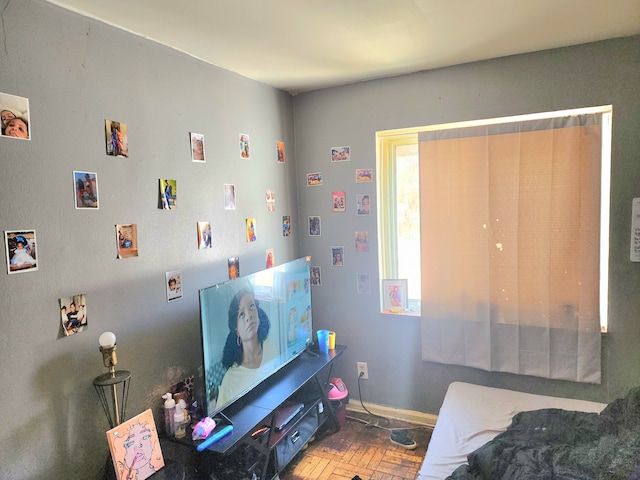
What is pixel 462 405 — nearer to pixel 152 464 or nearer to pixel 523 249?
pixel 523 249

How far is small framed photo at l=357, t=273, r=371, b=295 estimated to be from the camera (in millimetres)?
2886

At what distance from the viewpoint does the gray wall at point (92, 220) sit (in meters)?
1.43

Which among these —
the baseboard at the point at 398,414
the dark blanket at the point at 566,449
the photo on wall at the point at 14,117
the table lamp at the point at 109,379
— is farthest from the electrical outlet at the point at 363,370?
the photo on wall at the point at 14,117

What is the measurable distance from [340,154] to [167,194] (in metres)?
1.30

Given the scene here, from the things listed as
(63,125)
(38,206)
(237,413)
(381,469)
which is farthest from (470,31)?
(381,469)

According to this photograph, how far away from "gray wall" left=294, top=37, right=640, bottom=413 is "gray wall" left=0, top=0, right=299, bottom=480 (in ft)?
2.75

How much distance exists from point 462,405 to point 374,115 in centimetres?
182

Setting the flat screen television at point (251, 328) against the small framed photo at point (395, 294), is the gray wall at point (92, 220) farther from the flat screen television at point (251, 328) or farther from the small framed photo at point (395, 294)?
the small framed photo at point (395, 294)

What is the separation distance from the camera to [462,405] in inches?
86.8

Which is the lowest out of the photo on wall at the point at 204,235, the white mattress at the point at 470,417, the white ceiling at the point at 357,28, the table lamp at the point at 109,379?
the white mattress at the point at 470,417

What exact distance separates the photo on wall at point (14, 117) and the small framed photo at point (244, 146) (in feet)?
3.84

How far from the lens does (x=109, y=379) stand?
1611mm

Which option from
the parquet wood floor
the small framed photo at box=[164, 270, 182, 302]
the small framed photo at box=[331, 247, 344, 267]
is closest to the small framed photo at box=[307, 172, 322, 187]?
the small framed photo at box=[331, 247, 344, 267]

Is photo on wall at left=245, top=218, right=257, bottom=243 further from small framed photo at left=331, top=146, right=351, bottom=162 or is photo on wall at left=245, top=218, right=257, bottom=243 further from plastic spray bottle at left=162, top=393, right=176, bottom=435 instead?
plastic spray bottle at left=162, top=393, right=176, bottom=435
